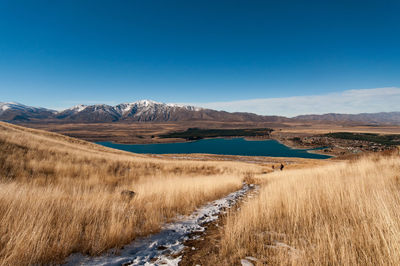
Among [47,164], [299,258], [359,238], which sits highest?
[359,238]

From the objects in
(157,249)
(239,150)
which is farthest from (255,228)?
(239,150)

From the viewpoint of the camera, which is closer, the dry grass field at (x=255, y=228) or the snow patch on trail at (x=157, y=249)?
the dry grass field at (x=255, y=228)

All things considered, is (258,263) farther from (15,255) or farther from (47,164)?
(47,164)

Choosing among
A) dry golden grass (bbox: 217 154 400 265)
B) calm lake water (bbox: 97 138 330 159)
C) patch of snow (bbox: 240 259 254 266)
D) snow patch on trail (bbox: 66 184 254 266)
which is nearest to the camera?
dry golden grass (bbox: 217 154 400 265)

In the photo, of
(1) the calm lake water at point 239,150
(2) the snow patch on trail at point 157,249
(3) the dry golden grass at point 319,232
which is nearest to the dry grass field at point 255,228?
(3) the dry golden grass at point 319,232

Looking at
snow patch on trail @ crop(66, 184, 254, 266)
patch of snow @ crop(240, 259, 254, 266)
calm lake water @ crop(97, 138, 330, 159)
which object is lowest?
calm lake water @ crop(97, 138, 330, 159)

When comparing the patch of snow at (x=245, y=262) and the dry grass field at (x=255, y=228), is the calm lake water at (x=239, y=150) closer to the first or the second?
the dry grass field at (x=255, y=228)

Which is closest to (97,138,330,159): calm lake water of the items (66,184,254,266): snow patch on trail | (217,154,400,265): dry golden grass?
(217,154,400,265): dry golden grass

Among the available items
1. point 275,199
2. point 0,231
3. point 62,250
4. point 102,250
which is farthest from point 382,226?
point 0,231

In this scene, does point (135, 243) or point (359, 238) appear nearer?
point (359, 238)

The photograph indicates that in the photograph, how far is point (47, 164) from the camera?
9188mm

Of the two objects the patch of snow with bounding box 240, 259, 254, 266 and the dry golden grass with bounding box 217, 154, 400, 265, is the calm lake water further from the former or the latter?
the patch of snow with bounding box 240, 259, 254, 266

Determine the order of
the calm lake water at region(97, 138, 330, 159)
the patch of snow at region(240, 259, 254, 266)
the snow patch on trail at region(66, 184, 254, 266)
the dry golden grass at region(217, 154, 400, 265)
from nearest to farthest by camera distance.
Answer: the dry golden grass at region(217, 154, 400, 265) < the patch of snow at region(240, 259, 254, 266) < the snow patch on trail at region(66, 184, 254, 266) < the calm lake water at region(97, 138, 330, 159)

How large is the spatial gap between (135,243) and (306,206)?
11.7ft
